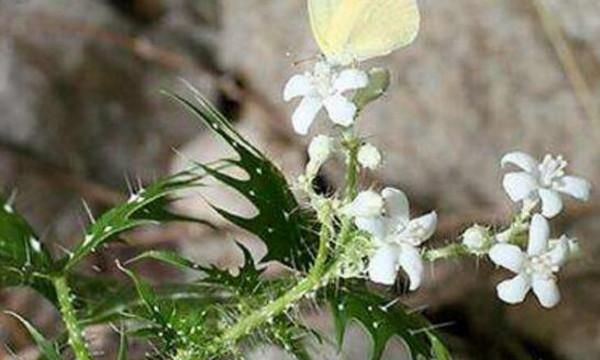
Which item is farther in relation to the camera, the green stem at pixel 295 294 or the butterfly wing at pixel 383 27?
the butterfly wing at pixel 383 27

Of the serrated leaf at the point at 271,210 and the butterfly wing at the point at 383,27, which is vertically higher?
the butterfly wing at the point at 383,27

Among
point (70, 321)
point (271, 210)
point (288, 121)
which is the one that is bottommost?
point (70, 321)

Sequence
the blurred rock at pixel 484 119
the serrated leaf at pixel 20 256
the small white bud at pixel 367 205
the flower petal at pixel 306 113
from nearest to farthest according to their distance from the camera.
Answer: the small white bud at pixel 367 205 < the flower petal at pixel 306 113 < the serrated leaf at pixel 20 256 < the blurred rock at pixel 484 119

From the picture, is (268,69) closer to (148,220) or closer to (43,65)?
(43,65)

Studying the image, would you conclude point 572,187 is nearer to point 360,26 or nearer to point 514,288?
point 514,288

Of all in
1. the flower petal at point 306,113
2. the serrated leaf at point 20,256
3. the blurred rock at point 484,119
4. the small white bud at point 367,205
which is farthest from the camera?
the blurred rock at point 484,119

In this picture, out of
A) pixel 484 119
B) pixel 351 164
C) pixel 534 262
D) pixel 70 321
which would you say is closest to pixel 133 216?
pixel 70 321

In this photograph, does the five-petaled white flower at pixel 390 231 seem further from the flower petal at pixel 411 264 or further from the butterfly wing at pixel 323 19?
the butterfly wing at pixel 323 19

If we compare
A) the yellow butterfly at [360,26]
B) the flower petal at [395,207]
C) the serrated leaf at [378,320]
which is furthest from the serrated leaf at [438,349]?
the yellow butterfly at [360,26]

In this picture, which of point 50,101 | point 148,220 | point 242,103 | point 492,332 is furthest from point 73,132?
point 148,220
